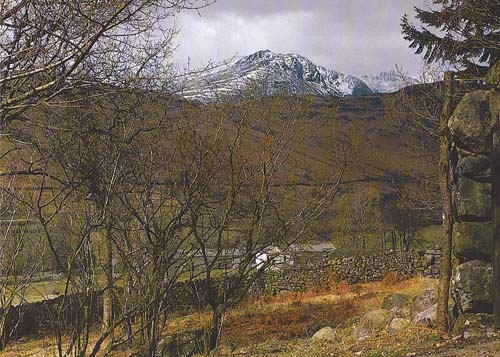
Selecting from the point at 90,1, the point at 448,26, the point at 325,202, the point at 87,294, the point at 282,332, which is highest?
the point at 448,26

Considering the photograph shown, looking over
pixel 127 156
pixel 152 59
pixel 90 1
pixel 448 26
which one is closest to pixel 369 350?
pixel 127 156

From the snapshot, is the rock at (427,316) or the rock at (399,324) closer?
the rock at (427,316)

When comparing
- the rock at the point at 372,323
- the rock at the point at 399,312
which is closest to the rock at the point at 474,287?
the rock at the point at 372,323

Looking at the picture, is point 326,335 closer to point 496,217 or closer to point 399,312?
point 399,312

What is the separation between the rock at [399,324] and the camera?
31.4 ft

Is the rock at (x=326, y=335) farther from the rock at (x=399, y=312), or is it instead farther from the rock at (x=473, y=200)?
the rock at (x=473, y=200)

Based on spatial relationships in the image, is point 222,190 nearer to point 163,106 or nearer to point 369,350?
point 163,106

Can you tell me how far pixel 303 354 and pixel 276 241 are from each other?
2.58 m

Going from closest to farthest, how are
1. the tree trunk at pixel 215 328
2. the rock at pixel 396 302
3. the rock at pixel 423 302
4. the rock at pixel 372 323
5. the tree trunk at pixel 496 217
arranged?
the tree trunk at pixel 496 217
the tree trunk at pixel 215 328
the rock at pixel 372 323
the rock at pixel 423 302
the rock at pixel 396 302

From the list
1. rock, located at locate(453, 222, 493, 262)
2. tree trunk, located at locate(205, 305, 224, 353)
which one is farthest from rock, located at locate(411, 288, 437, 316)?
tree trunk, located at locate(205, 305, 224, 353)

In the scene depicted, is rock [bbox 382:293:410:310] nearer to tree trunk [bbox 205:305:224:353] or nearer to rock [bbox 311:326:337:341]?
rock [bbox 311:326:337:341]

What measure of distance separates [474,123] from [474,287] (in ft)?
6.99

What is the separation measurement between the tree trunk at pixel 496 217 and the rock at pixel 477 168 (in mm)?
132

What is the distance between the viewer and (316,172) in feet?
52.9
